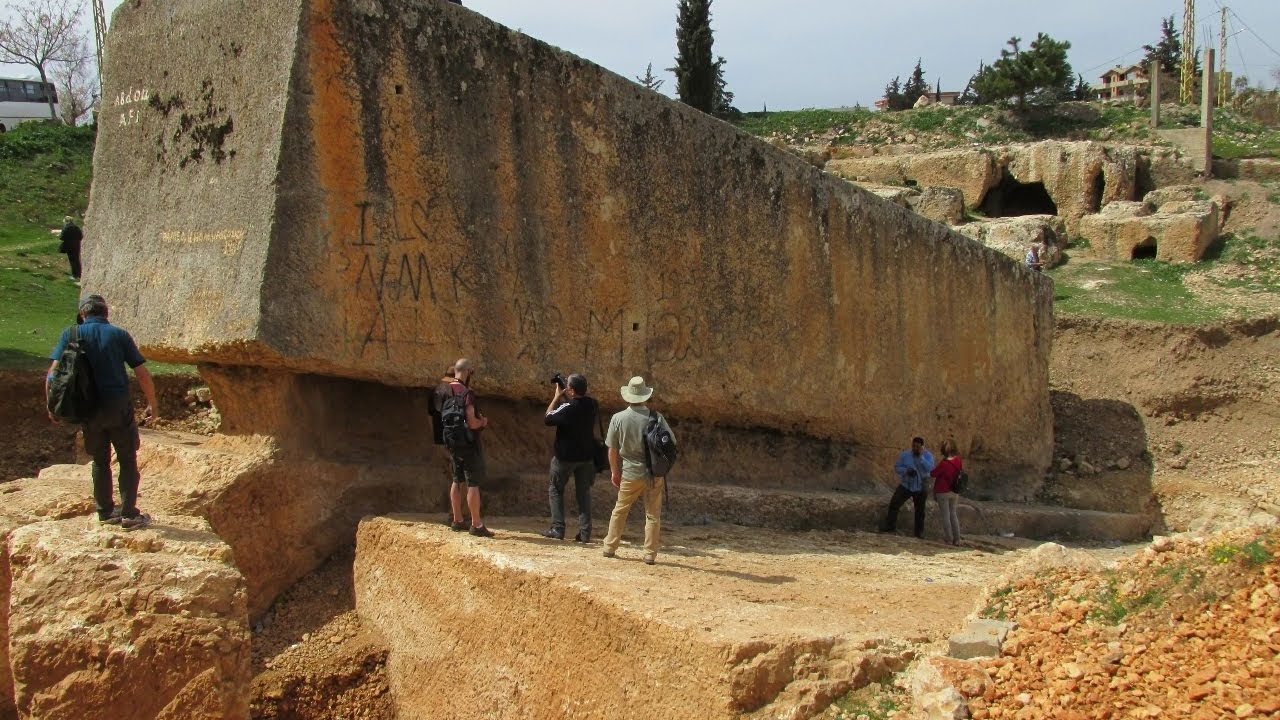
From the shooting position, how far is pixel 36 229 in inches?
681

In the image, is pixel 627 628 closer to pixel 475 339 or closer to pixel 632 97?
pixel 475 339

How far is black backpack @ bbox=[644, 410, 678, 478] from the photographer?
251 inches

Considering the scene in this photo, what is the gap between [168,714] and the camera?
5.26m

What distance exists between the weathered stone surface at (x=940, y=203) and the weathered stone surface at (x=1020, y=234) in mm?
619

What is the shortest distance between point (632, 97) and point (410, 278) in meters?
2.27

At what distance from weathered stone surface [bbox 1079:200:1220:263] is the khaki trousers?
16661 mm

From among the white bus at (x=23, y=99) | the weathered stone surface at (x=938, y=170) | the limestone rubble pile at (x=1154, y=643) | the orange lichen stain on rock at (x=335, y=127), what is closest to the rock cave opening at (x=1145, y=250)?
the weathered stone surface at (x=938, y=170)

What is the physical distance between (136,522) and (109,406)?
2.17 ft

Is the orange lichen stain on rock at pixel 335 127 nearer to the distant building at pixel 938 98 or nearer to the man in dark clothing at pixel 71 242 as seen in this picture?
the man in dark clothing at pixel 71 242

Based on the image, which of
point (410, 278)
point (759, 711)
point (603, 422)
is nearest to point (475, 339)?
point (410, 278)

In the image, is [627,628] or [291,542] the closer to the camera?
[627,628]

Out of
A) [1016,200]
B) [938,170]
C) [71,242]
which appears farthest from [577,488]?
[1016,200]

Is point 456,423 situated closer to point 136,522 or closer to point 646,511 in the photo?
point 646,511

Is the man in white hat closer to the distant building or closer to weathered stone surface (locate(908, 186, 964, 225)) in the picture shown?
weathered stone surface (locate(908, 186, 964, 225))
